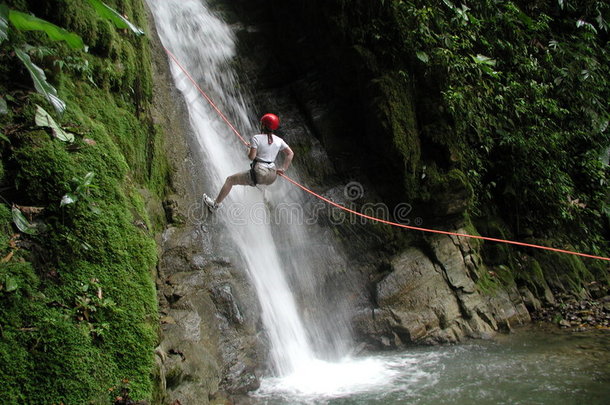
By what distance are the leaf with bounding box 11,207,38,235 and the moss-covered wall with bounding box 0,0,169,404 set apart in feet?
0.14

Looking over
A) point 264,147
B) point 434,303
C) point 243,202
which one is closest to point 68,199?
point 264,147

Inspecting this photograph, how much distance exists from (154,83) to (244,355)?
A: 13.1 feet

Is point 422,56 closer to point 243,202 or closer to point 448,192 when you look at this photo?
point 448,192

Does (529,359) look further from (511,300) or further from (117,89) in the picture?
(117,89)

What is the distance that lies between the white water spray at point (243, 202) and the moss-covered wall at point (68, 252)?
244 cm

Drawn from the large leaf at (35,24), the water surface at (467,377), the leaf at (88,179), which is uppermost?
the large leaf at (35,24)

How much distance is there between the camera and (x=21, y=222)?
2.77 metres

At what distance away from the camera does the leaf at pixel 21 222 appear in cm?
275

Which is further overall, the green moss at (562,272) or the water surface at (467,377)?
the green moss at (562,272)

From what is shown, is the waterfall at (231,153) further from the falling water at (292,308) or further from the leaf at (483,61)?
the leaf at (483,61)

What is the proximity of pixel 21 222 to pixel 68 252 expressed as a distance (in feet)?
1.17

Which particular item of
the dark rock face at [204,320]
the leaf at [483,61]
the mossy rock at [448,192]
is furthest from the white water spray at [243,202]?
the leaf at [483,61]

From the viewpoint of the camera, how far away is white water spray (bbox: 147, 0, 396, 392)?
5547 mm

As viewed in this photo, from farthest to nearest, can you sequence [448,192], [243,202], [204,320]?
[448,192]
[243,202]
[204,320]
